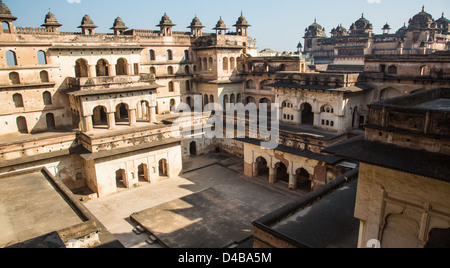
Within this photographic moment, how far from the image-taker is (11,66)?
26.3 m

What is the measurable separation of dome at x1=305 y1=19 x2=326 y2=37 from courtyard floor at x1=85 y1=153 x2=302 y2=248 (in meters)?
50.0

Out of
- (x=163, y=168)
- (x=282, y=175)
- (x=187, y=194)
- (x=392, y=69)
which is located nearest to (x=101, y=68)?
(x=163, y=168)

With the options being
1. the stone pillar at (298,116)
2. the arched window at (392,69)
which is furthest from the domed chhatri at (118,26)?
the arched window at (392,69)

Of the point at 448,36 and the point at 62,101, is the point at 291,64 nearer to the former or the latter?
the point at 62,101

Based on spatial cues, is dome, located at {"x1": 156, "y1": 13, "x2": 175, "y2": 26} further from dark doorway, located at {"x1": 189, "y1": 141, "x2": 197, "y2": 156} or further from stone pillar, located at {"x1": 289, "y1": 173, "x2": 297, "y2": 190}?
stone pillar, located at {"x1": 289, "y1": 173, "x2": 297, "y2": 190}

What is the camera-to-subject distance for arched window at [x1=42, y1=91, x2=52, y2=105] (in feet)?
92.5

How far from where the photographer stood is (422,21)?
54.1 m

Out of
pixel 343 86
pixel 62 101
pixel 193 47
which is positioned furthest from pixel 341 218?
pixel 193 47

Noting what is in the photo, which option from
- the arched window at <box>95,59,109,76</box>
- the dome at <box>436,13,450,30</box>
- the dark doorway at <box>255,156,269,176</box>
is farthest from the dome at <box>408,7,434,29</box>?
the arched window at <box>95,59,109,76</box>

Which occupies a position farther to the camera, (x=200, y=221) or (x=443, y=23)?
(x=443, y=23)

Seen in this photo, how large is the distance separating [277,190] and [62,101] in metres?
20.3

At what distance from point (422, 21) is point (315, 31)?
21174 millimetres

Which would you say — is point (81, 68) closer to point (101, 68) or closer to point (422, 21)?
point (101, 68)

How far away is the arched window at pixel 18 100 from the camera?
88.5 feet
